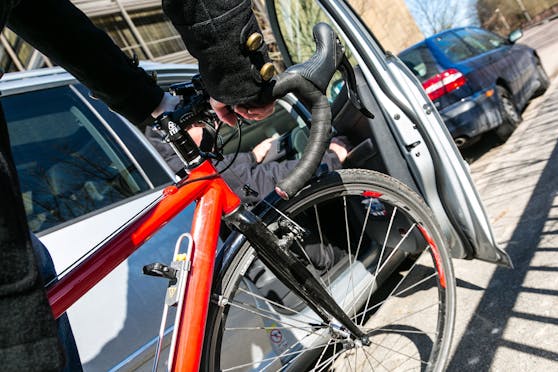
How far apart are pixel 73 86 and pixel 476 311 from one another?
2230 millimetres

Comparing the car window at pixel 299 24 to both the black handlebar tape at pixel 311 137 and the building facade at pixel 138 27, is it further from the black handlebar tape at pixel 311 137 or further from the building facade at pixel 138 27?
the building facade at pixel 138 27

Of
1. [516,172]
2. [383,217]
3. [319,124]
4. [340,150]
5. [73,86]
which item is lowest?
[516,172]

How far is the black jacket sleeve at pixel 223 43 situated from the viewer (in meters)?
0.99

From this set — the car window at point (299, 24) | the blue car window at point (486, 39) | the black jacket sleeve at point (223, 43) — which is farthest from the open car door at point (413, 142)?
the blue car window at point (486, 39)

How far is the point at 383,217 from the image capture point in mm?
2293

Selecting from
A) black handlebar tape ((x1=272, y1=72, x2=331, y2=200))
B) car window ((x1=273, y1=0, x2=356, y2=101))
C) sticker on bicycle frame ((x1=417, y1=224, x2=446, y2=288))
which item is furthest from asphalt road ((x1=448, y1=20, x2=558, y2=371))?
car window ((x1=273, y1=0, x2=356, y2=101))

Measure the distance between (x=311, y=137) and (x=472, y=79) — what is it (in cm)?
404

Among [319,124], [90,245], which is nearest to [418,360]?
[319,124]

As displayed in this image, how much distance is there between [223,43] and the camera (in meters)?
1.02

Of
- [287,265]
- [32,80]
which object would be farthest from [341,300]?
[32,80]

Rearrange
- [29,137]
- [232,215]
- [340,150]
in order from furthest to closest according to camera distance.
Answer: [340,150] < [29,137] < [232,215]

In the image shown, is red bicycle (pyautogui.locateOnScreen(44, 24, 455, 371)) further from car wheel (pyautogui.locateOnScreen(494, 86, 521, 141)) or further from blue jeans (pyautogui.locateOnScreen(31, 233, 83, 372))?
car wheel (pyautogui.locateOnScreen(494, 86, 521, 141))

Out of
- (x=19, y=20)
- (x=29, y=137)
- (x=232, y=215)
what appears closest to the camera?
(x=19, y=20)

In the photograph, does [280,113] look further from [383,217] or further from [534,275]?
[534,275]
